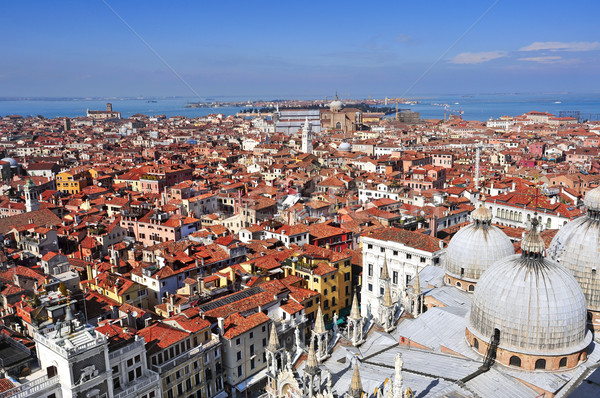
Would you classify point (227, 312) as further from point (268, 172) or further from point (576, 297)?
point (268, 172)

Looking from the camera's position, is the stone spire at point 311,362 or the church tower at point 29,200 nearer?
the stone spire at point 311,362

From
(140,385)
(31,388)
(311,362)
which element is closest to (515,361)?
(311,362)

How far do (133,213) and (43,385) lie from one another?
31573 mm

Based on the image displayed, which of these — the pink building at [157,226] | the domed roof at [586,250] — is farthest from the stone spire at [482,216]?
the pink building at [157,226]

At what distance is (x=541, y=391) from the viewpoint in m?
16.6

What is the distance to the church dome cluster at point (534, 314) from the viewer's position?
17016 millimetres

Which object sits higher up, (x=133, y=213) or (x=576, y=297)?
(x=576, y=297)

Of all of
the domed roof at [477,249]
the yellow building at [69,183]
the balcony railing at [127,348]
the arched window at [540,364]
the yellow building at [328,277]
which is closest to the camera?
the arched window at [540,364]

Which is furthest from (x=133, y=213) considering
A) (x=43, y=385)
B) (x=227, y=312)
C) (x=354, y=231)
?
(x=43, y=385)

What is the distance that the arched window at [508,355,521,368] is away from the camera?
17516mm

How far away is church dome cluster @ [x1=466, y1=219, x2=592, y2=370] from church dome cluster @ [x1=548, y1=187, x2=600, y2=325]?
3.38 m

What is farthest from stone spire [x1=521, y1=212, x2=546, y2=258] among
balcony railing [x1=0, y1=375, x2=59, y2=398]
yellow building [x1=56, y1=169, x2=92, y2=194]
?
yellow building [x1=56, y1=169, x2=92, y2=194]

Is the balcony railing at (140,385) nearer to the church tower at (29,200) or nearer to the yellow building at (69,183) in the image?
the church tower at (29,200)

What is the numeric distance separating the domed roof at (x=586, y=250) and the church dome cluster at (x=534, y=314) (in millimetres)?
3461
